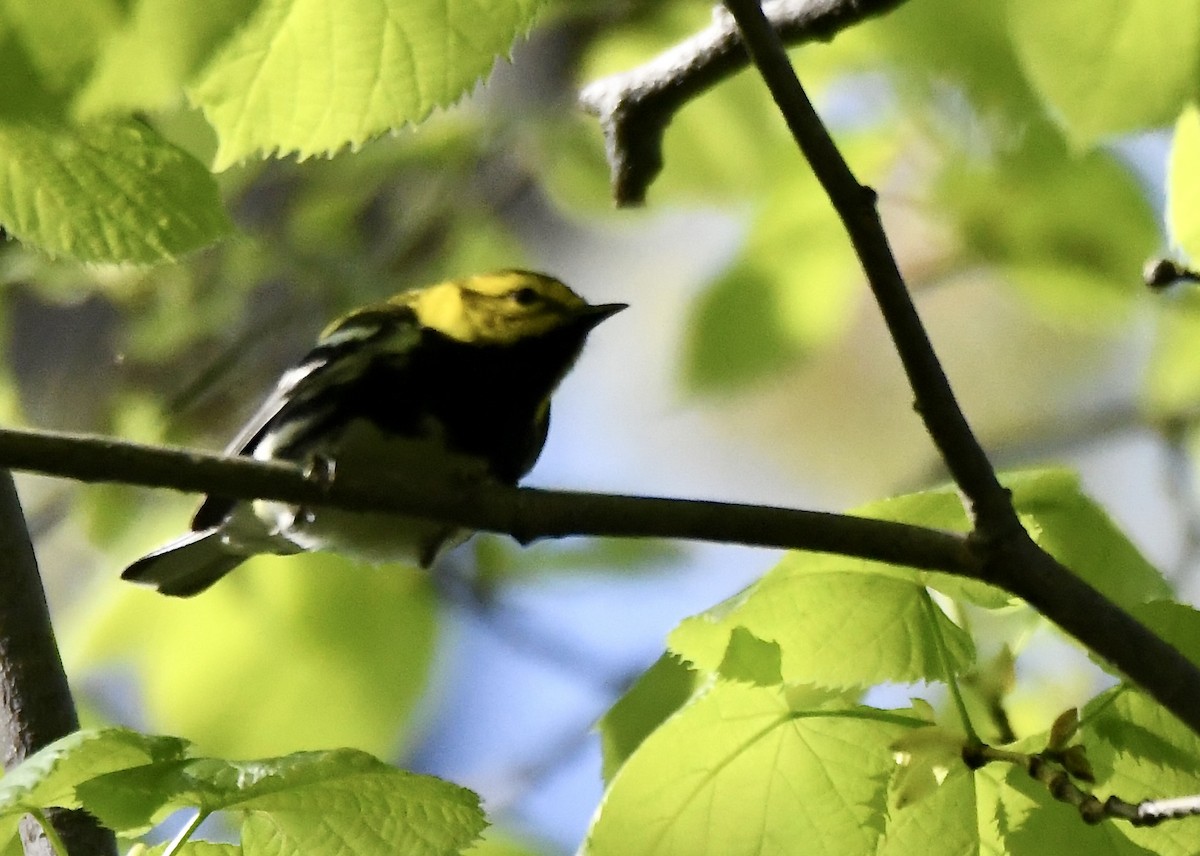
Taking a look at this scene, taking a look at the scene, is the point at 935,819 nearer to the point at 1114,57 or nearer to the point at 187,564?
the point at 1114,57

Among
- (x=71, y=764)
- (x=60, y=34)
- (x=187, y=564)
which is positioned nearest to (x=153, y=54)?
(x=60, y=34)

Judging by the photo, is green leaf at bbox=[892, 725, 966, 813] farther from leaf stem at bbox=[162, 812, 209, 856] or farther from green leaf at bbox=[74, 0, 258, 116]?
green leaf at bbox=[74, 0, 258, 116]

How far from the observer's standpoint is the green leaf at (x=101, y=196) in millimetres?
426

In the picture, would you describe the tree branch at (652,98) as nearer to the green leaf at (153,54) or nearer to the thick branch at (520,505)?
the thick branch at (520,505)

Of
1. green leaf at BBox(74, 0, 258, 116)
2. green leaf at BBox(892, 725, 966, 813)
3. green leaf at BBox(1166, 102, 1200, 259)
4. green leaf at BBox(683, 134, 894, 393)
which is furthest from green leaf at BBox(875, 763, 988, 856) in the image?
green leaf at BBox(683, 134, 894, 393)

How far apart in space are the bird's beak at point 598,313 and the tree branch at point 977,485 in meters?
0.53

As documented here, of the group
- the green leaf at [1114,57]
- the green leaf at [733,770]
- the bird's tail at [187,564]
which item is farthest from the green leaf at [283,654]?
Result: the green leaf at [1114,57]

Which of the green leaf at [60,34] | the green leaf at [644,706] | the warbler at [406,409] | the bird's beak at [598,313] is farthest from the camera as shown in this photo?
the bird's beak at [598,313]

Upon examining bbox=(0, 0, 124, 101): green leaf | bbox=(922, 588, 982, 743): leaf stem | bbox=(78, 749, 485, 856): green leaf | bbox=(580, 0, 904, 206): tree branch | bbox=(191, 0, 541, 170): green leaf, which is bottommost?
bbox=(78, 749, 485, 856): green leaf

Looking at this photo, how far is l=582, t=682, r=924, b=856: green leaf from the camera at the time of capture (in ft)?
1.70

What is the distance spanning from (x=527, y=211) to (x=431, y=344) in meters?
1.30

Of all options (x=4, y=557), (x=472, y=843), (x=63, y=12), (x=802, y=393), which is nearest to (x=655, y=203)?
(x=4, y=557)

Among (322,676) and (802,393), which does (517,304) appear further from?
(802,393)

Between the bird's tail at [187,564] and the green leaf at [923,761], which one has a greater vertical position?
the bird's tail at [187,564]
